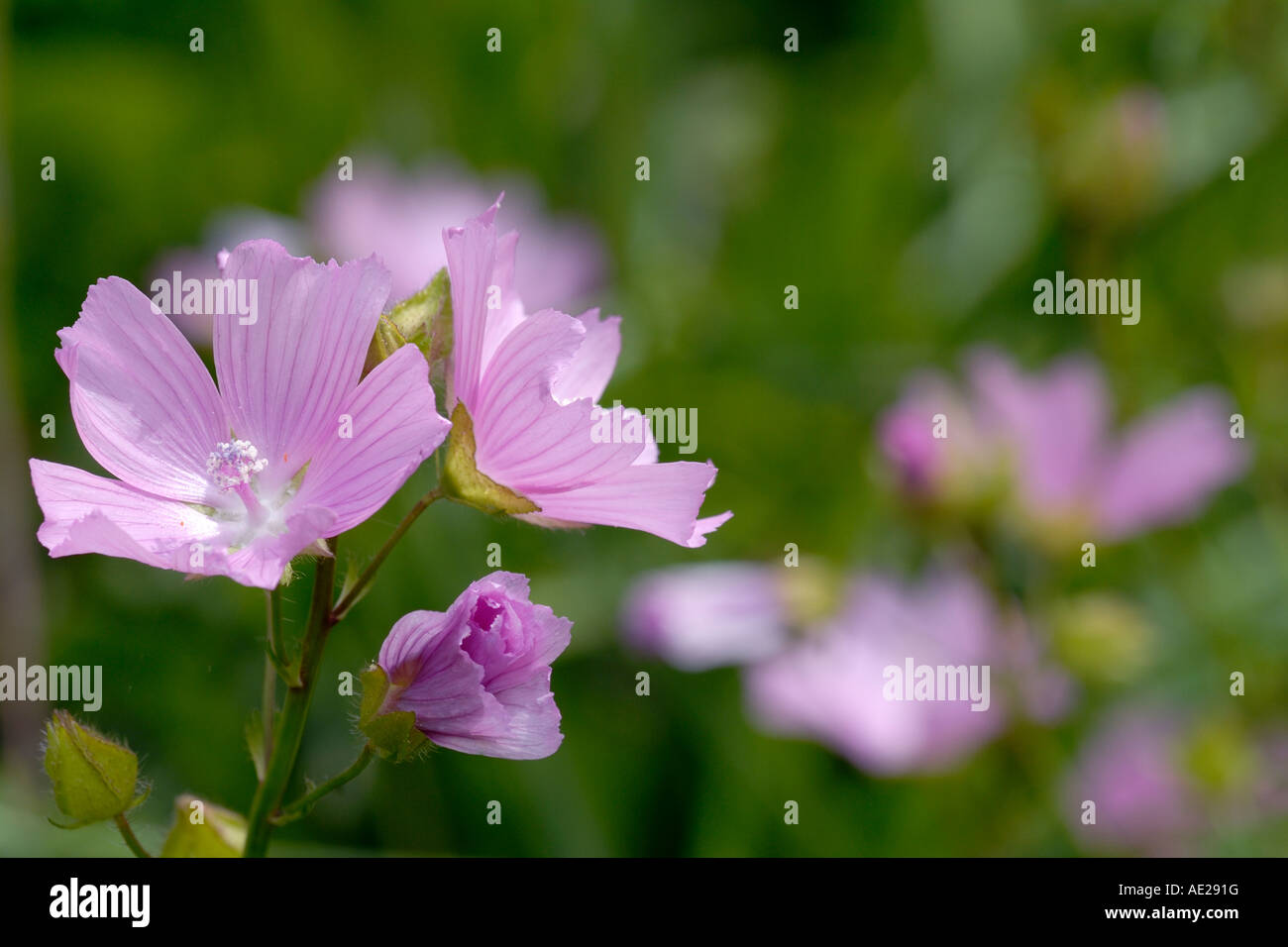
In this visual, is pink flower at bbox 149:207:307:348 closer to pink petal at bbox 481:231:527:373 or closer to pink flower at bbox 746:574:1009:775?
pink flower at bbox 746:574:1009:775

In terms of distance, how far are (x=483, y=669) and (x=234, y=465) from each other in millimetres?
130

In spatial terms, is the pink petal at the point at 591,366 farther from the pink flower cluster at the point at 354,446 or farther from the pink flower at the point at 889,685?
the pink flower at the point at 889,685

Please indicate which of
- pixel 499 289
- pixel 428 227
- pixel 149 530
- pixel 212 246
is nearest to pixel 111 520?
pixel 149 530

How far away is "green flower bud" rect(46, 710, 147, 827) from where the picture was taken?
469 millimetres

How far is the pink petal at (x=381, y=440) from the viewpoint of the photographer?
423mm

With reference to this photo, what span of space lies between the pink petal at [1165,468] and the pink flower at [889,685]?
0.17 m

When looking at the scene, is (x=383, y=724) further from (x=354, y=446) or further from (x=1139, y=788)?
(x=1139, y=788)

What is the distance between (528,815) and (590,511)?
737 millimetres

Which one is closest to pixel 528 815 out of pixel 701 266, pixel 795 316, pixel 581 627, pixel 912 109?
pixel 581 627

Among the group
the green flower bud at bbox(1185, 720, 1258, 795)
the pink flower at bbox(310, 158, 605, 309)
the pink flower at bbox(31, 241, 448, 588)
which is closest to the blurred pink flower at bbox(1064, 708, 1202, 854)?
the green flower bud at bbox(1185, 720, 1258, 795)

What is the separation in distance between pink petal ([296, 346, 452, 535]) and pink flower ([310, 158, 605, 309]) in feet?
3.28

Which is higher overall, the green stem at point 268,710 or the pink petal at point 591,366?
the pink petal at point 591,366

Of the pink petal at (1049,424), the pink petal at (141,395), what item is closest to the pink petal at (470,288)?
the pink petal at (141,395)

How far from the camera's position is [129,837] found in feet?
1.56
